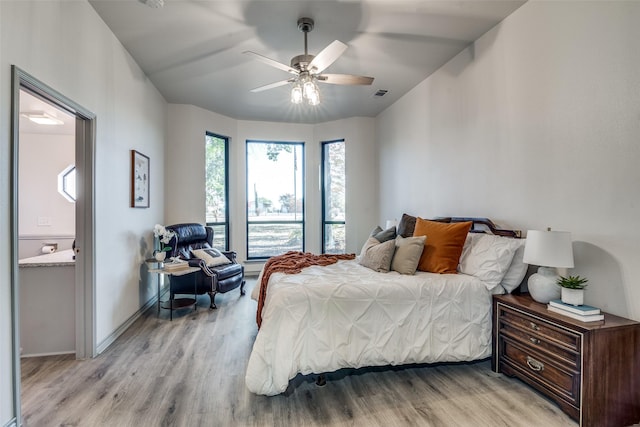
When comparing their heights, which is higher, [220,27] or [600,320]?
[220,27]

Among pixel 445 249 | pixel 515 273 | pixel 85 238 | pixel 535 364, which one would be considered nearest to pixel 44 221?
pixel 85 238

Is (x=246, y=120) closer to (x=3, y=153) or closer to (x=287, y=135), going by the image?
(x=287, y=135)

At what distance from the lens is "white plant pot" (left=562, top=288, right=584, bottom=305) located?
2.05 meters

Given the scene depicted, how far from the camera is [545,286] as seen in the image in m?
2.25

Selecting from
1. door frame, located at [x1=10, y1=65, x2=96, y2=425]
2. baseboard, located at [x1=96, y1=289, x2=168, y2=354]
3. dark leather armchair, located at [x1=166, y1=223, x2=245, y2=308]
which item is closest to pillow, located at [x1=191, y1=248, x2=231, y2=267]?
dark leather armchair, located at [x1=166, y1=223, x2=245, y2=308]

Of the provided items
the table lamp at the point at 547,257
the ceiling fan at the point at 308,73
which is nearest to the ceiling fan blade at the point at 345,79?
the ceiling fan at the point at 308,73

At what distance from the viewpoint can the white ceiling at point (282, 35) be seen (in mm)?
2666

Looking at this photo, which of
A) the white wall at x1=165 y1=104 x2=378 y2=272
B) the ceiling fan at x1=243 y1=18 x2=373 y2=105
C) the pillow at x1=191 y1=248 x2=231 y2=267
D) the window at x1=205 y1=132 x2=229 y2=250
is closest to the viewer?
the ceiling fan at x1=243 y1=18 x2=373 y2=105

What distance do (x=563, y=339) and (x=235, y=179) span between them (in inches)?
212

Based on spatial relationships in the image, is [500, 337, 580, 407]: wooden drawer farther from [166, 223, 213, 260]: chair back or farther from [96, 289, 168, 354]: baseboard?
[166, 223, 213, 260]: chair back

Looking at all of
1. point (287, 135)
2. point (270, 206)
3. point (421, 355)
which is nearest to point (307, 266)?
A: point (421, 355)

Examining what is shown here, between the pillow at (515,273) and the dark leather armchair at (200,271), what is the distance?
3.33 m

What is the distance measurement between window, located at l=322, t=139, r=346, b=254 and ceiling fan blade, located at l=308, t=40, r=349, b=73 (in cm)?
336

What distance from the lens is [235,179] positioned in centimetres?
604
